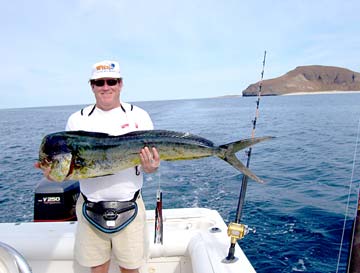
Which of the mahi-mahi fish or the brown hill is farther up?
the brown hill

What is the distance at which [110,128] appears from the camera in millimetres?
2686

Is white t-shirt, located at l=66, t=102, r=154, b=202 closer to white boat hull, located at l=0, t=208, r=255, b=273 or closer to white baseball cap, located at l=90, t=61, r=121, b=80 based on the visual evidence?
white baseball cap, located at l=90, t=61, r=121, b=80

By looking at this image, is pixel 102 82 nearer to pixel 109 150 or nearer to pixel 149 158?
pixel 109 150

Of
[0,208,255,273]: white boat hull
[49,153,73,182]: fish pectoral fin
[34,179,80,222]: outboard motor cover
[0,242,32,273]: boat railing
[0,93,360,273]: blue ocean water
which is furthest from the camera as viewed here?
[0,93,360,273]: blue ocean water

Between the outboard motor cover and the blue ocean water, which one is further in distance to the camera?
the blue ocean water

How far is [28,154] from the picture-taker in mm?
16375

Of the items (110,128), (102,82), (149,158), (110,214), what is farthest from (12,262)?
(102,82)

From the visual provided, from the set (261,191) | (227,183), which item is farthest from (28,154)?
(261,191)

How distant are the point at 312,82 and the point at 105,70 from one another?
187 m

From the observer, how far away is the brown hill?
167 meters

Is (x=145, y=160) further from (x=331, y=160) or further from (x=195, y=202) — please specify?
(x=331, y=160)

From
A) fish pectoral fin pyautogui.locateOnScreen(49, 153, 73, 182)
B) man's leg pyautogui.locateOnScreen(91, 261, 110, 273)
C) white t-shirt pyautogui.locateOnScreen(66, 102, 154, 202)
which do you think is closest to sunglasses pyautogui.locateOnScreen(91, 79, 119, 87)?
white t-shirt pyautogui.locateOnScreen(66, 102, 154, 202)

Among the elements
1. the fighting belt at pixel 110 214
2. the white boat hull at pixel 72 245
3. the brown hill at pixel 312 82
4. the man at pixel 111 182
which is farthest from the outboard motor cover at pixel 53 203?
the brown hill at pixel 312 82

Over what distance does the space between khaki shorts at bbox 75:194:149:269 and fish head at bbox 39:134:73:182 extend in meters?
0.48
